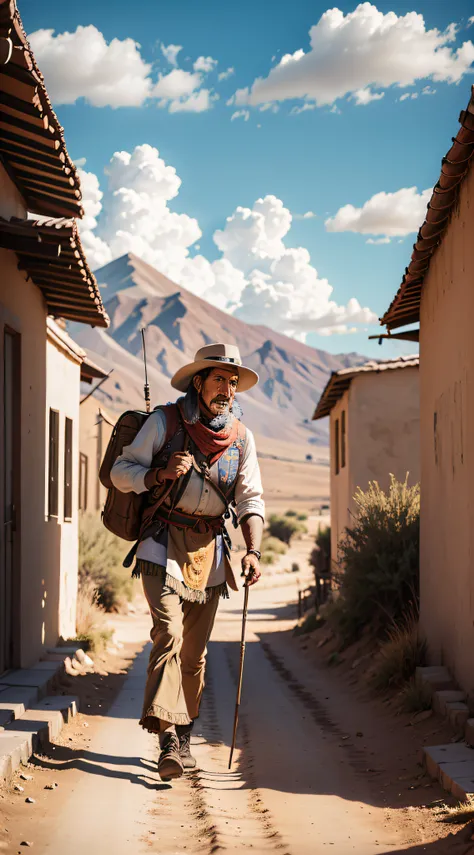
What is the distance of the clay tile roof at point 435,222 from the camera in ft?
23.7

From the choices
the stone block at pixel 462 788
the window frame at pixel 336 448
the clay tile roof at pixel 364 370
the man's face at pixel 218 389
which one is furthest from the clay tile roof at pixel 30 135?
the window frame at pixel 336 448

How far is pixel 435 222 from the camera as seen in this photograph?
8.84 metres

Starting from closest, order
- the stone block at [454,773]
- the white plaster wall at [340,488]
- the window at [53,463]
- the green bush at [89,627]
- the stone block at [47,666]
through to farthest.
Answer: the stone block at [454,773], the stone block at [47,666], the window at [53,463], the green bush at [89,627], the white plaster wall at [340,488]

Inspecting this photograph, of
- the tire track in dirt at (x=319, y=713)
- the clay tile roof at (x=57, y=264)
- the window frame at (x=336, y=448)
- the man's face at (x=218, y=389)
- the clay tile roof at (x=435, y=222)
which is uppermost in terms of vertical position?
the clay tile roof at (x=435, y=222)

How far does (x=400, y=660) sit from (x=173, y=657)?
4.55m

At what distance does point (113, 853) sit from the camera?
4.86 metres

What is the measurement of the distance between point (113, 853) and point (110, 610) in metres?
18.8

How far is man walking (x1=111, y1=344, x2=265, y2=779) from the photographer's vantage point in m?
6.36

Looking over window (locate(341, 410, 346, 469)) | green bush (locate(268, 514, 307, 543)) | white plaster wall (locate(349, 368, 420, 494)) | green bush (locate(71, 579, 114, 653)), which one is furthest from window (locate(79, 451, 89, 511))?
green bush (locate(268, 514, 307, 543))

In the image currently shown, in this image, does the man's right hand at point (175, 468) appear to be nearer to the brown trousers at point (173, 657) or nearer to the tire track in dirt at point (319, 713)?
the brown trousers at point (173, 657)

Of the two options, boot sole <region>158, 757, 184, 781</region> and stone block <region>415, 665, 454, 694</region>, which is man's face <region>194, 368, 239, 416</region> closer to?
boot sole <region>158, 757, 184, 781</region>

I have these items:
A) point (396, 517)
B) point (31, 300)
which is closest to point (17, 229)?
point (31, 300)

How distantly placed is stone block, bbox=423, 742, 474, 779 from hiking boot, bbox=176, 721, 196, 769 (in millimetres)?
1520

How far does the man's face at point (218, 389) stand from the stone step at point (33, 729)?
7.74ft
